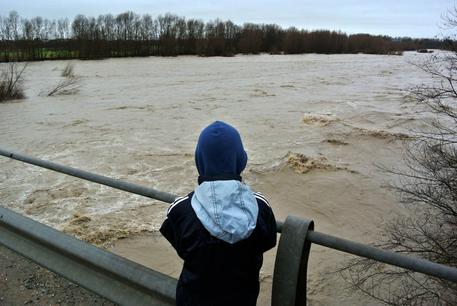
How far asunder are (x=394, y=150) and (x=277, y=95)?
12.5m

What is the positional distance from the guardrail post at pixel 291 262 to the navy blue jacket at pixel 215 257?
A: 93mm

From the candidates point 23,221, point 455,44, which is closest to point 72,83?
point 455,44

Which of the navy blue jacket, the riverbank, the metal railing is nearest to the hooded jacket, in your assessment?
the navy blue jacket

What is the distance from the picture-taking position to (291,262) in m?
2.25

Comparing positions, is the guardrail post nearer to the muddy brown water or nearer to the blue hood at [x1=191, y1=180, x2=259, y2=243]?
the blue hood at [x1=191, y1=180, x2=259, y2=243]

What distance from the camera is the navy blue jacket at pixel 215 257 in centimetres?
206

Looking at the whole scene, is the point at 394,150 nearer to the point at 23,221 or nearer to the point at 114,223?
the point at 114,223

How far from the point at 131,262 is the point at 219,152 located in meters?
1.10

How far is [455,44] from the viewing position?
7340 mm

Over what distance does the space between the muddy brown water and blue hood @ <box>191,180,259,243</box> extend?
471 cm

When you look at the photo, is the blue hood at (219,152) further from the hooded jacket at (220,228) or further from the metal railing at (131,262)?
the metal railing at (131,262)

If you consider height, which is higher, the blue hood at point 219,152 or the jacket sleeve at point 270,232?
the blue hood at point 219,152

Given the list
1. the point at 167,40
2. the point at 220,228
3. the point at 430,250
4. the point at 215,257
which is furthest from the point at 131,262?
the point at 167,40

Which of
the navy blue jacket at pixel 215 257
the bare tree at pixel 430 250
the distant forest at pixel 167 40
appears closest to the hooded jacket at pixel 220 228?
the navy blue jacket at pixel 215 257
